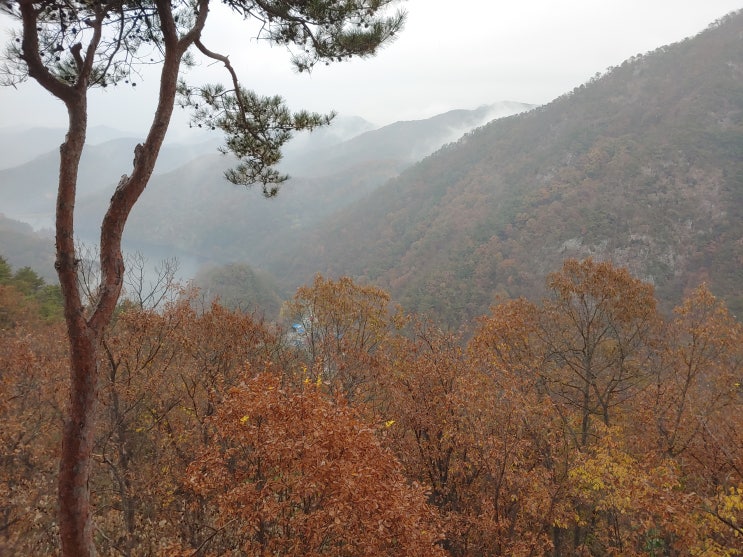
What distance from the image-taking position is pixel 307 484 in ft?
19.2

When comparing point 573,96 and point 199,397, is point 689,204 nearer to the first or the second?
point 573,96

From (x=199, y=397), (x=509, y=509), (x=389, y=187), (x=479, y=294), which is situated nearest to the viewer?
(x=509, y=509)

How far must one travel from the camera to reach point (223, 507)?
230 inches

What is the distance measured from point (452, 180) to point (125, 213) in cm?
13800

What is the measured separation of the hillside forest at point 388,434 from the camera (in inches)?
241

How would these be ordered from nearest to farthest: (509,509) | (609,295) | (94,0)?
(94,0) < (509,509) < (609,295)

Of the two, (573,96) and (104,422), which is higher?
(573,96)

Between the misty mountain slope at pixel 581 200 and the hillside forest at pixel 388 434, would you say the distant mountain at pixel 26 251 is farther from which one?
the hillside forest at pixel 388 434

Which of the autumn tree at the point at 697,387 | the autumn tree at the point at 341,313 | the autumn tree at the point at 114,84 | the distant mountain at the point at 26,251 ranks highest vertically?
the distant mountain at the point at 26,251

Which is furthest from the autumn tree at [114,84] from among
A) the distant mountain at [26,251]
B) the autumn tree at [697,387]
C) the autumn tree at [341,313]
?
the distant mountain at [26,251]

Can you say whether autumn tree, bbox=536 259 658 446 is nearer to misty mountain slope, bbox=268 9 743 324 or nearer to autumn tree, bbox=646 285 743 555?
autumn tree, bbox=646 285 743 555

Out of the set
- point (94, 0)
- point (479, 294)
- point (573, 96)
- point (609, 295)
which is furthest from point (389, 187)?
point (94, 0)

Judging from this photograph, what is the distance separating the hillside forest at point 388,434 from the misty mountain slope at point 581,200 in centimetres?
4157

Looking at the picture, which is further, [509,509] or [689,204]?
[689,204]
